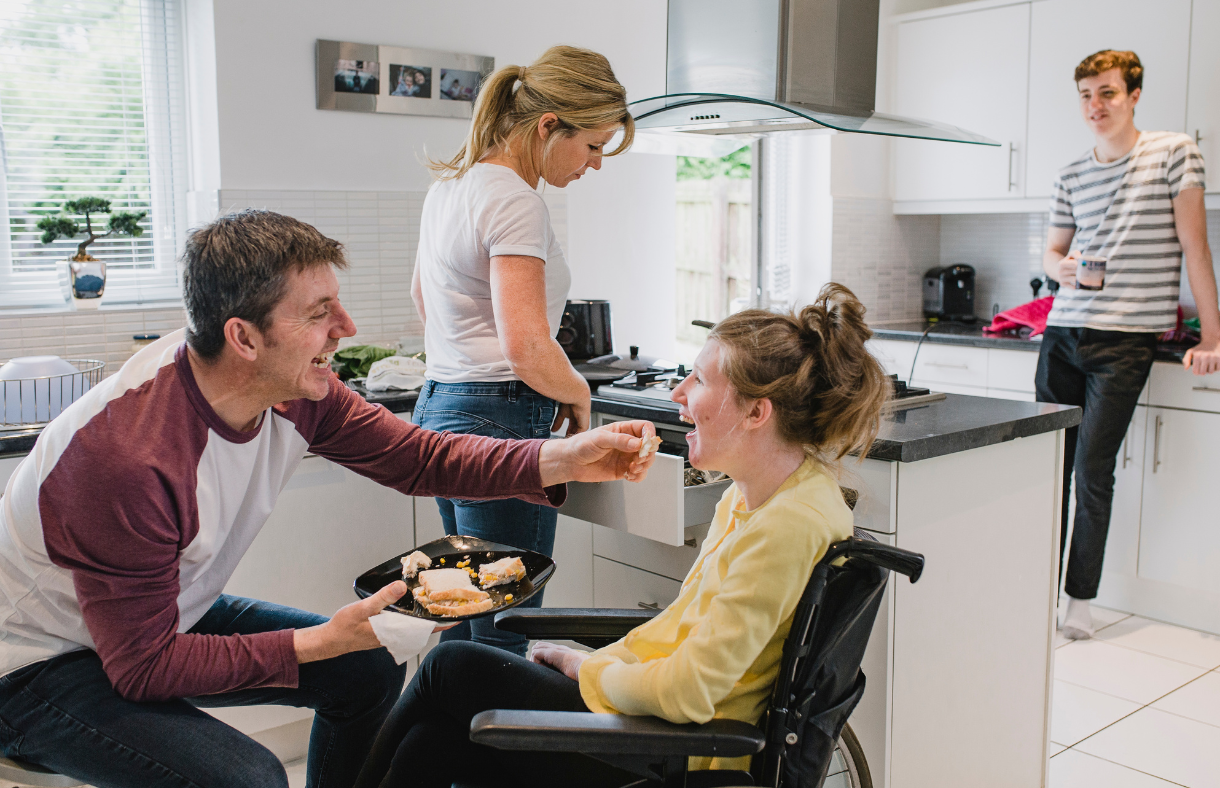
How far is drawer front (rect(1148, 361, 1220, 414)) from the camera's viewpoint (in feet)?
10.6

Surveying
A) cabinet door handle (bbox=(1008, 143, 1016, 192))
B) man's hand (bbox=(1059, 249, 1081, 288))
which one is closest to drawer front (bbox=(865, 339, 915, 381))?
cabinet door handle (bbox=(1008, 143, 1016, 192))

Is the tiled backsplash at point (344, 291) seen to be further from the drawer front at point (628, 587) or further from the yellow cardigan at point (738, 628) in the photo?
the yellow cardigan at point (738, 628)

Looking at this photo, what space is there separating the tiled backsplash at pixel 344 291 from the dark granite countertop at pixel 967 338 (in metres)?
1.59

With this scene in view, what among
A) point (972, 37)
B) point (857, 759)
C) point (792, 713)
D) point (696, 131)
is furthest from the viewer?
point (972, 37)

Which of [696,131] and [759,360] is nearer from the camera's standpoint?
[759,360]

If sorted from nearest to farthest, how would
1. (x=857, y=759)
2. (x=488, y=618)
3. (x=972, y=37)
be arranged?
(x=857, y=759)
(x=488, y=618)
(x=972, y=37)

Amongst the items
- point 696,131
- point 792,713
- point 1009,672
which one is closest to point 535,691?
point 792,713

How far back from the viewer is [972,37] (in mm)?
4086

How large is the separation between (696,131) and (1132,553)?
7.24ft

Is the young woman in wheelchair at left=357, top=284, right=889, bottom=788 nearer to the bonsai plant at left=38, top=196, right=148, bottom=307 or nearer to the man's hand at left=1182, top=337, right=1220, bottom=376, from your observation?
the bonsai plant at left=38, top=196, right=148, bottom=307

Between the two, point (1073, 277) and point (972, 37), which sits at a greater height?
point (972, 37)

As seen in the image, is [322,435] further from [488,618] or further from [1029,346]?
[1029,346]

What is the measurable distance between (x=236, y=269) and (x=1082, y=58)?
11.3 feet

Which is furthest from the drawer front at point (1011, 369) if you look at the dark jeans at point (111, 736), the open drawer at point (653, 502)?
the dark jeans at point (111, 736)
